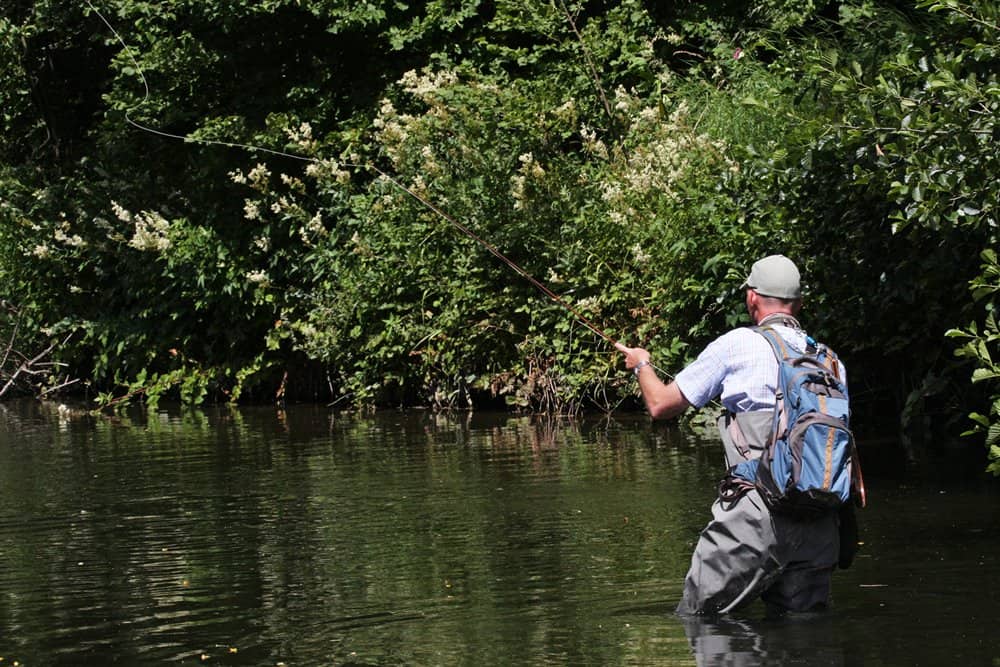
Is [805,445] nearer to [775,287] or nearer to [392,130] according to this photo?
[775,287]

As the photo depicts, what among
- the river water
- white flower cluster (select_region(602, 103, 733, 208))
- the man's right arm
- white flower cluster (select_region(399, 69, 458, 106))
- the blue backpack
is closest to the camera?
the blue backpack

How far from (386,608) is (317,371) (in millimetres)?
12660

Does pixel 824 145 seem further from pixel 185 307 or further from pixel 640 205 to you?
pixel 185 307

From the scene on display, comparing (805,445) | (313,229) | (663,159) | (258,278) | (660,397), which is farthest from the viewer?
(258,278)

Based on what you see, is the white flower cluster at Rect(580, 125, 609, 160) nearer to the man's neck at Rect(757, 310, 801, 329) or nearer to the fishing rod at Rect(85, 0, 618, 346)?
the fishing rod at Rect(85, 0, 618, 346)

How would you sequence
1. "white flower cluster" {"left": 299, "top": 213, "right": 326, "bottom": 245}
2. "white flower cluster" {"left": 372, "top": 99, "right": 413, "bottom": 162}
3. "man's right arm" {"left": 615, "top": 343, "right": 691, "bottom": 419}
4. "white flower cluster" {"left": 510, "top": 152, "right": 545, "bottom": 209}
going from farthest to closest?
"white flower cluster" {"left": 299, "top": 213, "right": 326, "bottom": 245}, "white flower cluster" {"left": 372, "top": 99, "right": 413, "bottom": 162}, "white flower cluster" {"left": 510, "top": 152, "right": 545, "bottom": 209}, "man's right arm" {"left": 615, "top": 343, "right": 691, "bottom": 419}

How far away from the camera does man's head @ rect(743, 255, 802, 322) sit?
613 cm

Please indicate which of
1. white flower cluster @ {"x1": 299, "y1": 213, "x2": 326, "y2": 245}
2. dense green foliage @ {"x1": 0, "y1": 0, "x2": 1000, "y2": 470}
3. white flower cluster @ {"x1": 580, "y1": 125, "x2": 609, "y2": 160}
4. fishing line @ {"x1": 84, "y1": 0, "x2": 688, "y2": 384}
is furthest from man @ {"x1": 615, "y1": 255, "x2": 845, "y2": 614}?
white flower cluster @ {"x1": 299, "y1": 213, "x2": 326, "y2": 245}

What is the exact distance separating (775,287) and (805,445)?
2.15 feet

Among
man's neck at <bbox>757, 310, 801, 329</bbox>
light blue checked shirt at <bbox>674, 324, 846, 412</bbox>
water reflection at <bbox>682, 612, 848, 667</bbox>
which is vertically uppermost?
man's neck at <bbox>757, 310, 801, 329</bbox>

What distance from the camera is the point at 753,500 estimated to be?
5980mm

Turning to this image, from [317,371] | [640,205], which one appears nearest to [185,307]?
[317,371]

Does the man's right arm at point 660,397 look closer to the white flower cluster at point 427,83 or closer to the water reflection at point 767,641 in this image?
the water reflection at point 767,641

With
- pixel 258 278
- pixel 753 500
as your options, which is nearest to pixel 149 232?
pixel 258 278
